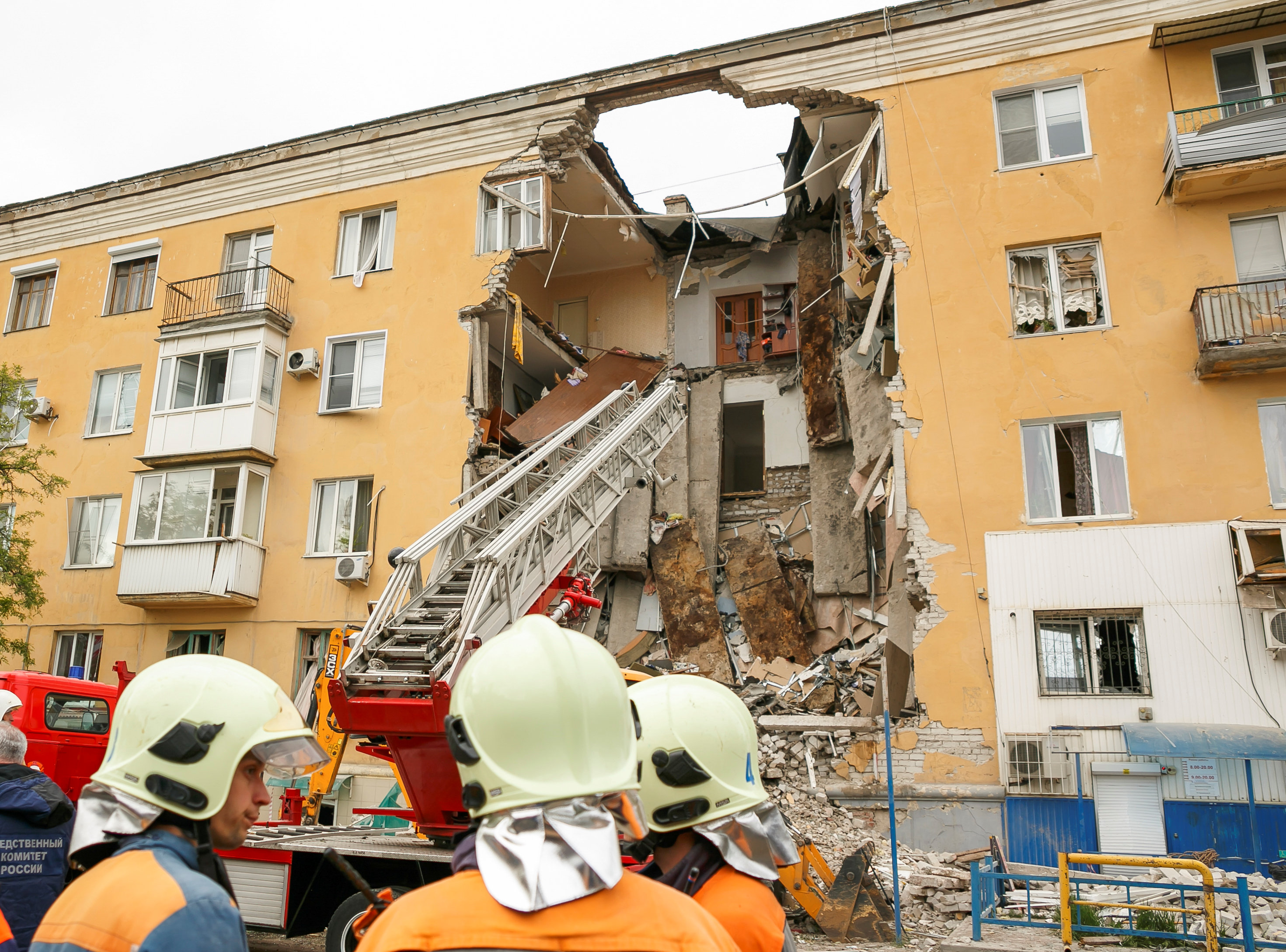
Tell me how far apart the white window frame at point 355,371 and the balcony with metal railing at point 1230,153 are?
1350cm

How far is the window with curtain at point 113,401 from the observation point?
1953 cm

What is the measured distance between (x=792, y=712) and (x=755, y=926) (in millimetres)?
12414

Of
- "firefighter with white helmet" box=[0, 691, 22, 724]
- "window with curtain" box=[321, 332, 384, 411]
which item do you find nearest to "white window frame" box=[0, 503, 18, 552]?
"window with curtain" box=[321, 332, 384, 411]

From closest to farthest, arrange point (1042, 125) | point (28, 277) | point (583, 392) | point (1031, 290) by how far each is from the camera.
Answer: point (1031, 290) < point (1042, 125) < point (583, 392) < point (28, 277)

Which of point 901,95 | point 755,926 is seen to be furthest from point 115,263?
point 755,926

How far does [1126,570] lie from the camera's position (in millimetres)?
12367

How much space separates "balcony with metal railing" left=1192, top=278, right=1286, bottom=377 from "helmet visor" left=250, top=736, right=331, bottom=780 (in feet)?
43.5

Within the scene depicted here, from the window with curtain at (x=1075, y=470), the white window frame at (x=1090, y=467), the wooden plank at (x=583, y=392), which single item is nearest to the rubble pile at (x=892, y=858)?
the white window frame at (x=1090, y=467)

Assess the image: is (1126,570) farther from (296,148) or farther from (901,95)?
(296,148)

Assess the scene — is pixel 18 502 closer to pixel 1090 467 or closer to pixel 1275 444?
pixel 1090 467

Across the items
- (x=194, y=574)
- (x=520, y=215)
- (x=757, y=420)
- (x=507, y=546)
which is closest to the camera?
(x=507, y=546)

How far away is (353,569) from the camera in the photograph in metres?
16.4

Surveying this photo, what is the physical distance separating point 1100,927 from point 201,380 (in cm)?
1753

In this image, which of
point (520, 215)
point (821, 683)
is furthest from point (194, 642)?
point (821, 683)
